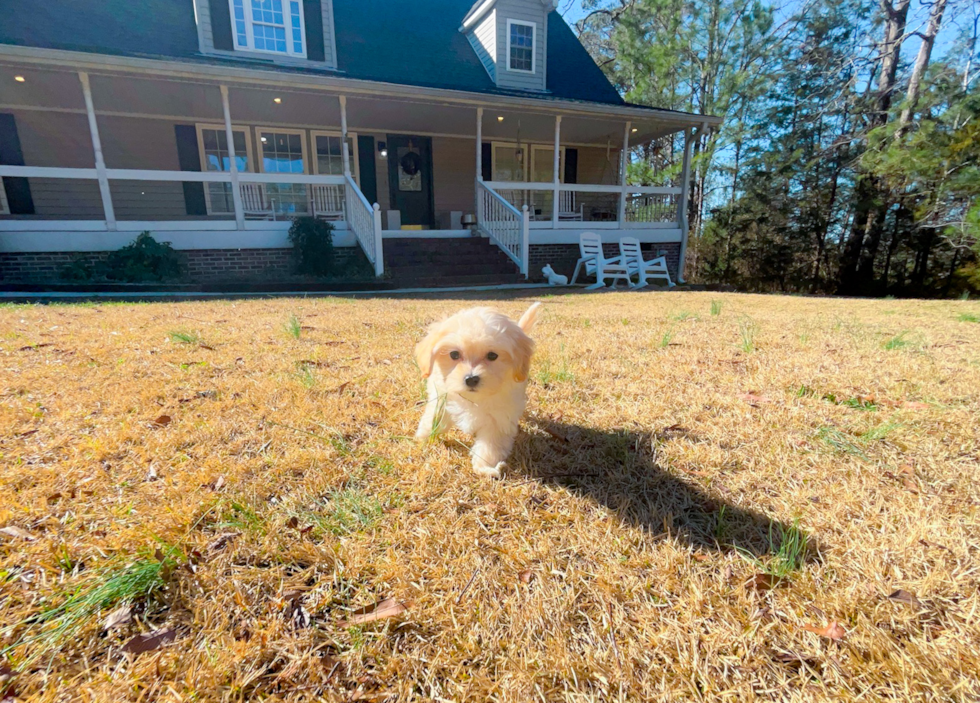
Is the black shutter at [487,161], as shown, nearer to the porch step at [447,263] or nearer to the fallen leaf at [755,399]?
the porch step at [447,263]

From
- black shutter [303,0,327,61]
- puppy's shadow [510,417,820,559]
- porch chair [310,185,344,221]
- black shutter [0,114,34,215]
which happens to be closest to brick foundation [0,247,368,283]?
porch chair [310,185,344,221]

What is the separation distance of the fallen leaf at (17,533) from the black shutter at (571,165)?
17714mm

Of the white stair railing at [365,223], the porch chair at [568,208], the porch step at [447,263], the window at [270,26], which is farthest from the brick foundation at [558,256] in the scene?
the window at [270,26]

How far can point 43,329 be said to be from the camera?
16.2 feet

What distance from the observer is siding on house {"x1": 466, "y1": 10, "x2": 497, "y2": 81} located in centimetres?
1471

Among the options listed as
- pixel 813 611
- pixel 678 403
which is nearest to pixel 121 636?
pixel 813 611

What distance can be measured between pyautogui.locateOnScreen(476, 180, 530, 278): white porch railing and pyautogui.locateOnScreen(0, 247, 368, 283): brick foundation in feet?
12.2

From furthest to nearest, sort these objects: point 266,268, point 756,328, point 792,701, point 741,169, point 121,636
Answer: point 741,169 < point 266,268 < point 756,328 < point 121,636 < point 792,701

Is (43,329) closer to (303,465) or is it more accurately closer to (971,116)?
(303,465)

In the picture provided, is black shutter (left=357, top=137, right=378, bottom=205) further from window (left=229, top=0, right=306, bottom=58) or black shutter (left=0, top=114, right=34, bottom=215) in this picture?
black shutter (left=0, top=114, right=34, bottom=215)

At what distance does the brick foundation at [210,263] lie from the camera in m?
9.62

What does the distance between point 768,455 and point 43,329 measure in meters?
6.80

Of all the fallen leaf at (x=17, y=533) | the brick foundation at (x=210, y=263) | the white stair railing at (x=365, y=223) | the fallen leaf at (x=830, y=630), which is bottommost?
the fallen leaf at (x=830, y=630)

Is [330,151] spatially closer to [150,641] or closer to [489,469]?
[489,469]
